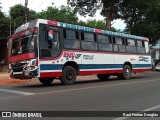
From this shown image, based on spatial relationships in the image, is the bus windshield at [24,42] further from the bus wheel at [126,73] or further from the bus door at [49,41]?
the bus wheel at [126,73]

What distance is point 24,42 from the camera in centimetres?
1588

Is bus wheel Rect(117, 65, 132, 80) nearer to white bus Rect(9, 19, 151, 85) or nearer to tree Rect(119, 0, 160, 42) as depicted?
white bus Rect(9, 19, 151, 85)

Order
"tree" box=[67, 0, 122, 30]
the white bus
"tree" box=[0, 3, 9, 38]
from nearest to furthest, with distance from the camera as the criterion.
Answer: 1. the white bus
2. "tree" box=[67, 0, 122, 30]
3. "tree" box=[0, 3, 9, 38]

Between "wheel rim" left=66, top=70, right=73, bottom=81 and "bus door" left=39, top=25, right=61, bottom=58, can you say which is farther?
"wheel rim" left=66, top=70, right=73, bottom=81

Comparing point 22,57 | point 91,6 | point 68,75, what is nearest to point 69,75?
point 68,75

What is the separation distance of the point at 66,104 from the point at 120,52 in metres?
11.8

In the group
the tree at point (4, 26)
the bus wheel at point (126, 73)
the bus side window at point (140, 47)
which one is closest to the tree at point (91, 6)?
the bus side window at point (140, 47)

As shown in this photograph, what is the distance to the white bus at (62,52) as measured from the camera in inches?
606

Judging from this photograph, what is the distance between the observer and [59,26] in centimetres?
1659

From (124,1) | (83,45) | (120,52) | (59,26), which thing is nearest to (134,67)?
(120,52)

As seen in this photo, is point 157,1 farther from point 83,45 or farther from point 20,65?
point 20,65

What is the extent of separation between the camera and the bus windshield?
607 inches

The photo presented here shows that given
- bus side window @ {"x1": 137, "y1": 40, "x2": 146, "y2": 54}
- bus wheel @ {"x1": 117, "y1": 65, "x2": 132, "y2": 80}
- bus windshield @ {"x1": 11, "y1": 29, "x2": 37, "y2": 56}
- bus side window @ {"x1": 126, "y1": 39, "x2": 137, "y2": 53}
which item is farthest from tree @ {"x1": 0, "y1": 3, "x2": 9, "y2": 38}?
bus windshield @ {"x1": 11, "y1": 29, "x2": 37, "y2": 56}

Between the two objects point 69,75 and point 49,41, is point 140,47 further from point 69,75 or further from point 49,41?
point 49,41
